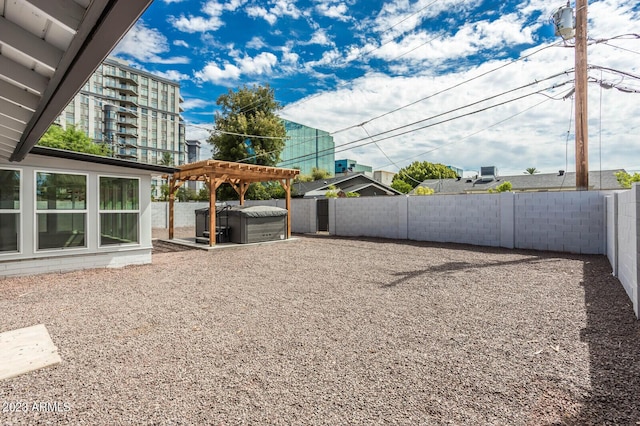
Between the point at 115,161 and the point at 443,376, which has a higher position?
the point at 115,161

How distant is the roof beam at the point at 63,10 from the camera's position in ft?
4.32

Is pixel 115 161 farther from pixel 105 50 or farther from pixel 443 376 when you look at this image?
pixel 443 376

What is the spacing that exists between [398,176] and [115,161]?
1472 inches

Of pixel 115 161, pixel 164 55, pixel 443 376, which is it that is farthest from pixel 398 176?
pixel 443 376

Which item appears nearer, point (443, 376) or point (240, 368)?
point (443, 376)

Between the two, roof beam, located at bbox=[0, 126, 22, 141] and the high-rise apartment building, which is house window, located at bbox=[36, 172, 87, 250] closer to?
roof beam, located at bbox=[0, 126, 22, 141]

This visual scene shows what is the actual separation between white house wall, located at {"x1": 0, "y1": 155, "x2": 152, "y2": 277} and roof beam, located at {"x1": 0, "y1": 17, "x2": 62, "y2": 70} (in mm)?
5299

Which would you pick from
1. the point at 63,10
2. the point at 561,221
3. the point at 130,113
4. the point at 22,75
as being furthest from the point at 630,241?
the point at 130,113

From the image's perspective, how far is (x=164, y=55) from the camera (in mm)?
16844

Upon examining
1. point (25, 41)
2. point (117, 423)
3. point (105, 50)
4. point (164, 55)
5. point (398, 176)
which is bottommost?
point (117, 423)

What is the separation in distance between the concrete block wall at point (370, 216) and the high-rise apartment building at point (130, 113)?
3686 centimetres

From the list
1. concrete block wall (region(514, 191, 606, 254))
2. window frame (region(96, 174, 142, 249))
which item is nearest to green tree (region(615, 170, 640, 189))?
concrete block wall (region(514, 191, 606, 254))

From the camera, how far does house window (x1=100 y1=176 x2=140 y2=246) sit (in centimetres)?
662

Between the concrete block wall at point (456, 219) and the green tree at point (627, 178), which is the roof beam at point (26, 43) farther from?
the green tree at point (627, 178)
